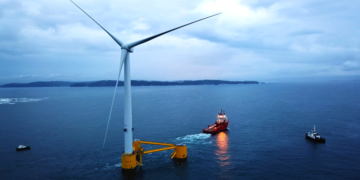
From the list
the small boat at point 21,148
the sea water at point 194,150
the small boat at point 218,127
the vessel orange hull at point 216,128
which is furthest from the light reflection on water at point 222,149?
the small boat at point 21,148

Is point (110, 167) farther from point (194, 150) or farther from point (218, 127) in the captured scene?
point (218, 127)

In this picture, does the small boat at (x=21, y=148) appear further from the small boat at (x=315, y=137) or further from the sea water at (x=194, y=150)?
the small boat at (x=315, y=137)

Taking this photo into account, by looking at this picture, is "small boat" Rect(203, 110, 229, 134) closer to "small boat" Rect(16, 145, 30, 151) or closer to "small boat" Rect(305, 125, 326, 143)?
"small boat" Rect(305, 125, 326, 143)

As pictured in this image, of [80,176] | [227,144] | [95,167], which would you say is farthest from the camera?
[227,144]

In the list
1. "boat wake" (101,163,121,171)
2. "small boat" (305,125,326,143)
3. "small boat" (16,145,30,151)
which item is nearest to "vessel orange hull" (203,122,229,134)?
"small boat" (305,125,326,143)

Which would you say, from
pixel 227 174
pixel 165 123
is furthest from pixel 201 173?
pixel 165 123

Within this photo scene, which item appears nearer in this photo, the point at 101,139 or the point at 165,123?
the point at 101,139

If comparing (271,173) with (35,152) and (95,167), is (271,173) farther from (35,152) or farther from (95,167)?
(35,152)
